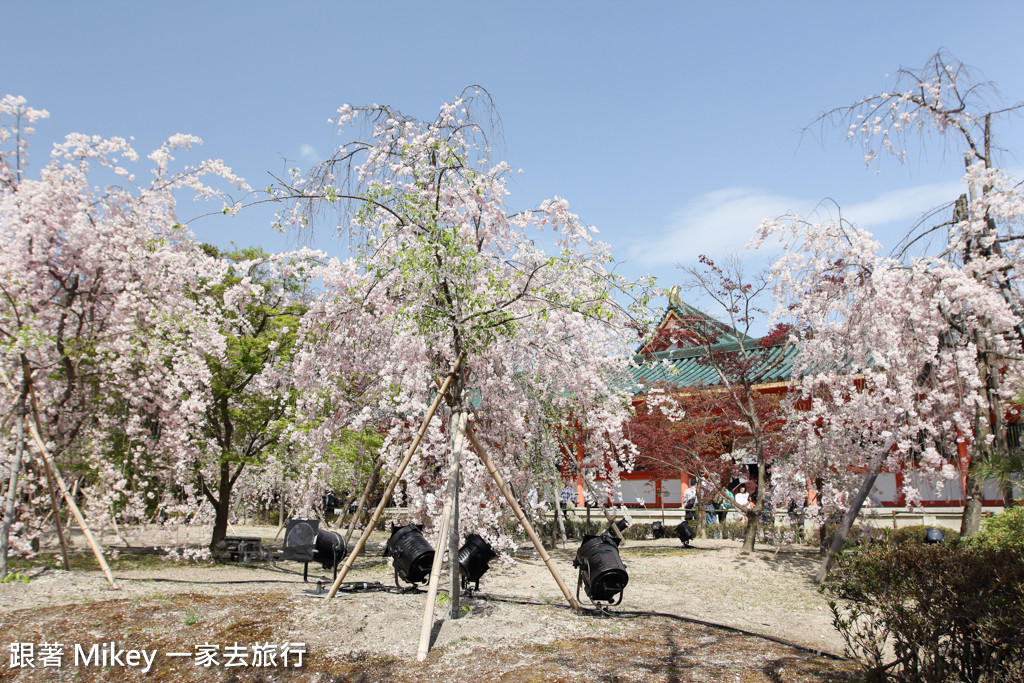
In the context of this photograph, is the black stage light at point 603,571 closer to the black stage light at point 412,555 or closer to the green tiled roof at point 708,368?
the black stage light at point 412,555

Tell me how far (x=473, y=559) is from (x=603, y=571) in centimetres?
193

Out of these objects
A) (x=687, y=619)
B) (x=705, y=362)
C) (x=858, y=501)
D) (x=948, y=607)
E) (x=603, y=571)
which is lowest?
(x=687, y=619)

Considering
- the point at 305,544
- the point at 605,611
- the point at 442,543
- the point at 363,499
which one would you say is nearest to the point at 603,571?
the point at 605,611

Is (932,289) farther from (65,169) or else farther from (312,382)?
(65,169)

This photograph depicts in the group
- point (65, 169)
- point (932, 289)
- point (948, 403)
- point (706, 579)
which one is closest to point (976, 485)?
point (948, 403)

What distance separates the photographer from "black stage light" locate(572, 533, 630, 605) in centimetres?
767

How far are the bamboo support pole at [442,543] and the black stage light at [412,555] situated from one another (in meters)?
1.41

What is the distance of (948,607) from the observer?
13.6 feet

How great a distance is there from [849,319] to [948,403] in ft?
6.45

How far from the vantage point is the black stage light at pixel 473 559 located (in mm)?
8586

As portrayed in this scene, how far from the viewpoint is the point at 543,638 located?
258 inches

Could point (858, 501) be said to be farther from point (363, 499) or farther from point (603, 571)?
point (363, 499)

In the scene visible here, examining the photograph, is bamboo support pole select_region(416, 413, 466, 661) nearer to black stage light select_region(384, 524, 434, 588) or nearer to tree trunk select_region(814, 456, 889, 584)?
black stage light select_region(384, 524, 434, 588)

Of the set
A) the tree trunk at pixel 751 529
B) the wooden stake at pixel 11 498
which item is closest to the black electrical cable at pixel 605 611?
the wooden stake at pixel 11 498
